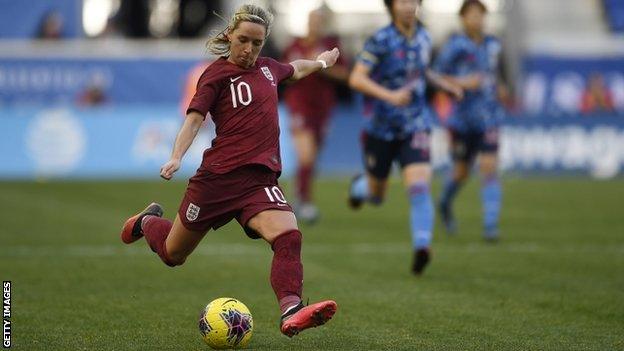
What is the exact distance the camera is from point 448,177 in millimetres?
14680

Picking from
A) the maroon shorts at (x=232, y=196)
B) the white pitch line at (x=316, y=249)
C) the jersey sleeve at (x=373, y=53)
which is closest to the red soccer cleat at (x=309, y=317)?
the maroon shorts at (x=232, y=196)

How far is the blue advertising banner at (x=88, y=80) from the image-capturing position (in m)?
26.5

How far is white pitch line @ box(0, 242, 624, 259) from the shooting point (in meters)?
12.5

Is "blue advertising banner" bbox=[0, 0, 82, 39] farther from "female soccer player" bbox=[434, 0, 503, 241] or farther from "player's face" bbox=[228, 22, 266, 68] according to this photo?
"player's face" bbox=[228, 22, 266, 68]

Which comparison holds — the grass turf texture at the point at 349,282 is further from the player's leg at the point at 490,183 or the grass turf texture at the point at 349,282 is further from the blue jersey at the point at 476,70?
the blue jersey at the point at 476,70

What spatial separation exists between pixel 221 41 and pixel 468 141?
6959mm

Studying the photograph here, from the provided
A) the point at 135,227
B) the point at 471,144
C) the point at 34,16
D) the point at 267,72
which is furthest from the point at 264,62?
the point at 34,16

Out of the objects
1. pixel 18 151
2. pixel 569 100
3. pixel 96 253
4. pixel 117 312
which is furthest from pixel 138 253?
pixel 569 100

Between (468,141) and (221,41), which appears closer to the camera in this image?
(221,41)

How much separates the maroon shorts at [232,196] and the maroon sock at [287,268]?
0.66 feet

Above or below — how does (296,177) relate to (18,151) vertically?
above

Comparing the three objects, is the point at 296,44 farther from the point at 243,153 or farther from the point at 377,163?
the point at 243,153

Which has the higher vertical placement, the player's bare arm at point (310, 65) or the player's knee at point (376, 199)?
the player's bare arm at point (310, 65)

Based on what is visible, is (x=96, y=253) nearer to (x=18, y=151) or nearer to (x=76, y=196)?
(x=76, y=196)
